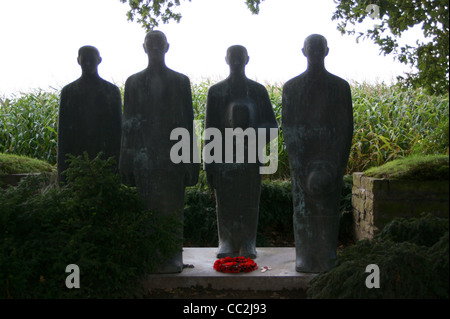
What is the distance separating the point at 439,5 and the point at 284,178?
13.7ft

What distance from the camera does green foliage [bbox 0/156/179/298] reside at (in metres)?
3.36

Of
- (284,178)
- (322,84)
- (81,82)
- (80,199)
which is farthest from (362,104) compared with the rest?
(80,199)

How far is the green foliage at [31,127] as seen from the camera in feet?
24.8

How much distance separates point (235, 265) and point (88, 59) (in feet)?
7.15

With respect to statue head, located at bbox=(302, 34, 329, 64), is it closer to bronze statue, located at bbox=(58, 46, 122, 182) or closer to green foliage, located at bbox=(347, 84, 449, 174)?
bronze statue, located at bbox=(58, 46, 122, 182)

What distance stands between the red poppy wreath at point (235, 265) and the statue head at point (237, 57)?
167 cm

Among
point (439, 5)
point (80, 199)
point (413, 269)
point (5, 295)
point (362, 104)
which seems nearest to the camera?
point (413, 269)

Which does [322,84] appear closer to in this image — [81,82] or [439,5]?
[439,5]

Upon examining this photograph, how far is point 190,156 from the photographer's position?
4184 mm

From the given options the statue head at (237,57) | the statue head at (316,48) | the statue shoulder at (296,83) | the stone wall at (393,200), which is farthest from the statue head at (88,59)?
the stone wall at (393,200)
